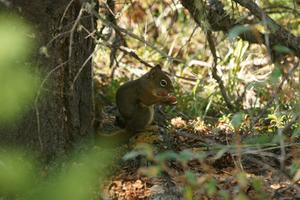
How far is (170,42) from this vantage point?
7457 millimetres

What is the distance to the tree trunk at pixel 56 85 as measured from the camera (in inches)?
115

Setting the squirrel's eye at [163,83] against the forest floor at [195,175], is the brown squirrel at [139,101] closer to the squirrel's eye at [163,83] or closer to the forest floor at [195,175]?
the squirrel's eye at [163,83]

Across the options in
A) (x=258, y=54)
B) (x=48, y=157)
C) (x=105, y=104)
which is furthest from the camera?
(x=258, y=54)

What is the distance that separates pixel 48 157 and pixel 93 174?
77.3 inches

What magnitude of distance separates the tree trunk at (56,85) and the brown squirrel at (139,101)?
26.1 inches

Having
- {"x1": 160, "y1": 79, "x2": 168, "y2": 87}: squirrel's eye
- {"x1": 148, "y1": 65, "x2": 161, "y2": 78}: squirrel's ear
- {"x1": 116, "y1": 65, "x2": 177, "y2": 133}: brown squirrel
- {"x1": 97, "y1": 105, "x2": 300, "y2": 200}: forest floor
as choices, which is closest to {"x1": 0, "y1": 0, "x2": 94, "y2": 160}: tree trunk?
{"x1": 97, "y1": 105, "x2": 300, "y2": 200}: forest floor

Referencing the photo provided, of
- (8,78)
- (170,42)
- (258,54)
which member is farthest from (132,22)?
(8,78)

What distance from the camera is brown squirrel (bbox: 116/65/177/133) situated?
4035 millimetres

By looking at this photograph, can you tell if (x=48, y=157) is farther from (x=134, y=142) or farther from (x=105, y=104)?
(x=105, y=104)

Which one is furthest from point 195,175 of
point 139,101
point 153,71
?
point 153,71

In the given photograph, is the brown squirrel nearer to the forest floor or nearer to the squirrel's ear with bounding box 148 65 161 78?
the squirrel's ear with bounding box 148 65 161 78

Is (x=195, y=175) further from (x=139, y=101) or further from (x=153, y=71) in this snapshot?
(x=153, y=71)

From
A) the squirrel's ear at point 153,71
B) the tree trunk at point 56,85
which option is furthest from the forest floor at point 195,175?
the squirrel's ear at point 153,71

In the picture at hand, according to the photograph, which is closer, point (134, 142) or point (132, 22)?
point (134, 142)
